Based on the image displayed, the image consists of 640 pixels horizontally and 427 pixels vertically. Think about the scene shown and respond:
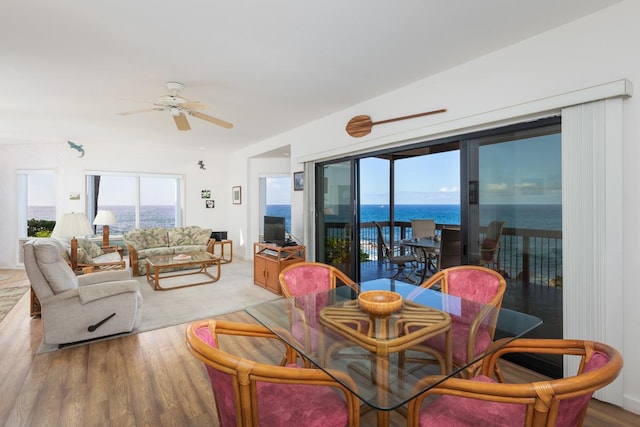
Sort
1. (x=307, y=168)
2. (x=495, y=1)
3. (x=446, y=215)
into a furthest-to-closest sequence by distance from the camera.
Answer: (x=446, y=215), (x=307, y=168), (x=495, y=1)

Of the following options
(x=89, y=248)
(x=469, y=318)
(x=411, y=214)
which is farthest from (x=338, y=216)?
(x=411, y=214)

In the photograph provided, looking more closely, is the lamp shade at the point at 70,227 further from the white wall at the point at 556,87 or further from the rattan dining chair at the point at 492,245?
the rattan dining chair at the point at 492,245

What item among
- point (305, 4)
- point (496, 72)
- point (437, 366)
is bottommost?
point (437, 366)

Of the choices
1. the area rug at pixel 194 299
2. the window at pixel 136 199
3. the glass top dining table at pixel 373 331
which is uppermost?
the window at pixel 136 199

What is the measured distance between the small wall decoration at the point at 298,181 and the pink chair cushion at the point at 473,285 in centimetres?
334

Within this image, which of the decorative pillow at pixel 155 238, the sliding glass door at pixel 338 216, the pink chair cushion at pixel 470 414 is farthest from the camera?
the decorative pillow at pixel 155 238

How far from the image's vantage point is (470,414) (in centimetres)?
129

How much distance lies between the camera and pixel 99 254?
562 cm

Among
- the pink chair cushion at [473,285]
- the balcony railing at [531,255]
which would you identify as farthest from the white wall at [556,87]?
the pink chair cushion at [473,285]

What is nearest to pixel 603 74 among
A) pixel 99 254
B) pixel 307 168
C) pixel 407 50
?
pixel 407 50

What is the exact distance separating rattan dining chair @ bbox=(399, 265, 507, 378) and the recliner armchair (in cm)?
289

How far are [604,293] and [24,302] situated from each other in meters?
6.31

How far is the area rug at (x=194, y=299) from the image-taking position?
3664 mm

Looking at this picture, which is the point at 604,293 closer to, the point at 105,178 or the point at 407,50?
the point at 407,50
